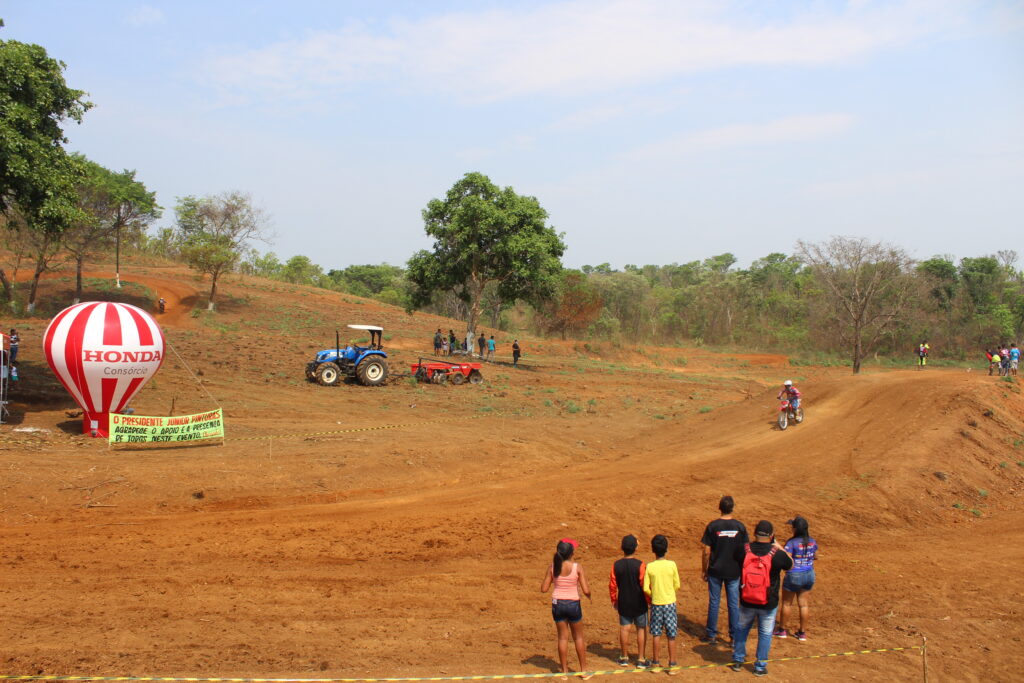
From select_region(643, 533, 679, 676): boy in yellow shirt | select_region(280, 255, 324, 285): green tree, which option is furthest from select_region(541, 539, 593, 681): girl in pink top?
select_region(280, 255, 324, 285): green tree

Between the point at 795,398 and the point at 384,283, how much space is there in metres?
79.5

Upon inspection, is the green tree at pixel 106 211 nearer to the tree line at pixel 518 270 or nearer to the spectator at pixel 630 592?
the tree line at pixel 518 270

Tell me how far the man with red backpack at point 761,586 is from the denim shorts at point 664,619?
81 centimetres

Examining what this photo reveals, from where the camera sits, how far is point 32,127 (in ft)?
63.2

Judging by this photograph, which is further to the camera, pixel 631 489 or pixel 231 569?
pixel 631 489

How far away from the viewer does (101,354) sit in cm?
1686

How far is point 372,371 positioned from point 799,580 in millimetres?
21042

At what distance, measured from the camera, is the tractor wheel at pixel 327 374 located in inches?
1076

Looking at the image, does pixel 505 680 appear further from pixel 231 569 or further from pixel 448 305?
pixel 448 305

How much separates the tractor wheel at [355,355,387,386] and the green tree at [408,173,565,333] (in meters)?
9.70

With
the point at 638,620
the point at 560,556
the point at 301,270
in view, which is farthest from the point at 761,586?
the point at 301,270

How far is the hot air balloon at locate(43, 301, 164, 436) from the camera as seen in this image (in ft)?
55.0

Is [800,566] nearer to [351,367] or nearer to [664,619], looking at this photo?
[664,619]

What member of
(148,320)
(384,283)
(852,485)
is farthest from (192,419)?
(384,283)
